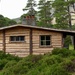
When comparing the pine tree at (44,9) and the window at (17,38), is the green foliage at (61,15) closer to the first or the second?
the pine tree at (44,9)

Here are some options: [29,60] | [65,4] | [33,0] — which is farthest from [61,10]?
[29,60]

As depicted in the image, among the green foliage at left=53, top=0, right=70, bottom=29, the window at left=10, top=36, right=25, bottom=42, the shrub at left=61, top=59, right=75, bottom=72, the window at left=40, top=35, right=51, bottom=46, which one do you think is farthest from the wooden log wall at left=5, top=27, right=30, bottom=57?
the green foliage at left=53, top=0, right=70, bottom=29

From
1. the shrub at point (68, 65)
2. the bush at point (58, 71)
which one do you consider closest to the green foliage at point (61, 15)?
the shrub at point (68, 65)

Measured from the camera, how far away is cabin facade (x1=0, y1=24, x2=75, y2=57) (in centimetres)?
2755

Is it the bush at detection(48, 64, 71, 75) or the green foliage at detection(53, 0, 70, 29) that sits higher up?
the green foliage at detection(53, 0, 70, 29)

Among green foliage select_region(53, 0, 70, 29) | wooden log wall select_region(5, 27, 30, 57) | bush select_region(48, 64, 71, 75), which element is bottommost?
bush select_region(48, 64, 71, 75)

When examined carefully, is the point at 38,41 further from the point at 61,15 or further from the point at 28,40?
the point at 61,15

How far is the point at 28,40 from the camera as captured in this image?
27.9m

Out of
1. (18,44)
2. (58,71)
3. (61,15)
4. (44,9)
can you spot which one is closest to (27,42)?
(18,44)

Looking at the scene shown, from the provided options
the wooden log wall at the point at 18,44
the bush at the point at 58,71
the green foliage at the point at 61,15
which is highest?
the green foliage at the point at 61,15

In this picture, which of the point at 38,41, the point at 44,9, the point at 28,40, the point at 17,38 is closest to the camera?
the point at 38,41

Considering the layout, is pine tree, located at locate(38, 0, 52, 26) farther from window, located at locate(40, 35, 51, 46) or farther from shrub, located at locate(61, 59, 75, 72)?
shrub, located at locate(61, 59, 75, 72)

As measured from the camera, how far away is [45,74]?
1616cm

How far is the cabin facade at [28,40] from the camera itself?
2755cm
